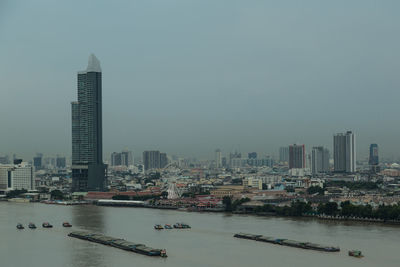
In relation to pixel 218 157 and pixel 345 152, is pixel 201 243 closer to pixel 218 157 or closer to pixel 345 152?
pixel 345 152

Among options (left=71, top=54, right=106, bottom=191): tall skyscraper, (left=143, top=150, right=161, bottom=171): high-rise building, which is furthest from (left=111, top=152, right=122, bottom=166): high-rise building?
(left=71, top=54, right=106, bottom=191): tall skyscraper

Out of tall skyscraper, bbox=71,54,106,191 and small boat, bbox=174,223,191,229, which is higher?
tall skyscraper, bbox=71,54,106,191

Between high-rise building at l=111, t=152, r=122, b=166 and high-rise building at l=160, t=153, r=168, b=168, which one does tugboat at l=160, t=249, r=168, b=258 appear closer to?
high-rise building at l=160, t=153, r=168, b=168

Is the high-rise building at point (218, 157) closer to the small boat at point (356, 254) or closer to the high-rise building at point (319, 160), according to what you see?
the high-rise building at point (319, 160)

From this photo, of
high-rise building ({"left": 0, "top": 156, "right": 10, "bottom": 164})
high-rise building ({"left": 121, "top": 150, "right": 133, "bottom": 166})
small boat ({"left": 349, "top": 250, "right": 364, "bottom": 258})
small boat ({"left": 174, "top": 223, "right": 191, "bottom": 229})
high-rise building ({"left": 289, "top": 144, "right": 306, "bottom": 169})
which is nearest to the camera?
small boat ({"left": 349, "top": 250, "right": 364, "bottom": 258})

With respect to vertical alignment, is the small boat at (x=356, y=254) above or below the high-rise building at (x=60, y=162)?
below

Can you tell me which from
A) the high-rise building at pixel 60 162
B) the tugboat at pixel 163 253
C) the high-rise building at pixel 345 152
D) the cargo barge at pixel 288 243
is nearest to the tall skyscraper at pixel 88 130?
the cargo barge at pixel 288 243

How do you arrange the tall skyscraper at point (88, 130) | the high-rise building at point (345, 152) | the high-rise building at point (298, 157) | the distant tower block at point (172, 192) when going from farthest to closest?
the high-rise building at point (298, 157) < the high-rise building at point (345, 152) < the tall skyscraper at point (88, 130) < the distant tower block at point (172, 192)
